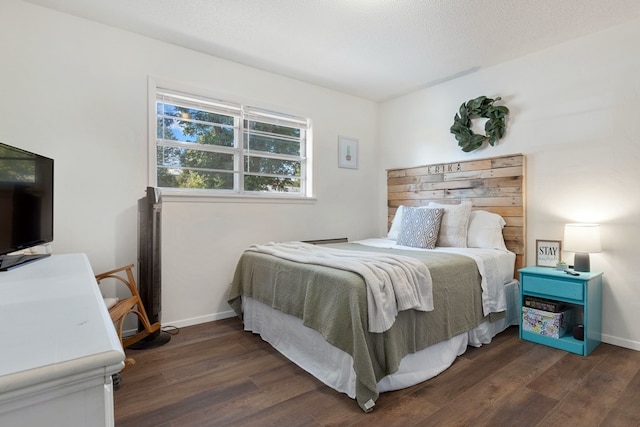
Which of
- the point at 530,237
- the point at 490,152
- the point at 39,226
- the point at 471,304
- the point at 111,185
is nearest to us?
the point at 39,226

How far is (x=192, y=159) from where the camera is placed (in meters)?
3.12

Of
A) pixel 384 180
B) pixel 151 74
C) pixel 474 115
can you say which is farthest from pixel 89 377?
pixel 384 180

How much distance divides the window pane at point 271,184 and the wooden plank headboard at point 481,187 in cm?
135

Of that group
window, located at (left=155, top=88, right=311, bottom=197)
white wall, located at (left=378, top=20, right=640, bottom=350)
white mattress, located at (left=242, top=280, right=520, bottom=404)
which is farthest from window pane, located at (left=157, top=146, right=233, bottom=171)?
white wall, located at (left=378, top=20, right=640, bottom=350)

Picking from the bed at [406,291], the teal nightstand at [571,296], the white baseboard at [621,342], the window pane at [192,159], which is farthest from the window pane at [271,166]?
the white baseboard at [621,342]

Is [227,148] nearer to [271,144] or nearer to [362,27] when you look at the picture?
[271,144]

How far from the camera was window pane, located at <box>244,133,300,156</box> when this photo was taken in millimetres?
3426

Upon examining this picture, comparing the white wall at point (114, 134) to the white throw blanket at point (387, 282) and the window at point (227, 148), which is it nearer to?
the window at point (227, 148)

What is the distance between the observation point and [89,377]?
1.68ft

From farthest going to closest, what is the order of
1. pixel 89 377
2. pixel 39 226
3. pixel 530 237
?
pixel 530 237 → pixel 39 226 → pixel 89 377

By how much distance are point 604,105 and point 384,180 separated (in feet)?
7.56

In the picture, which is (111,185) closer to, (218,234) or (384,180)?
(218,234)

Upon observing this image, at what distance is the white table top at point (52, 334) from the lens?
48 centimetres

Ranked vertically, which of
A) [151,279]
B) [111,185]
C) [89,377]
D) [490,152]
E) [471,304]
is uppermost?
[490,152]
